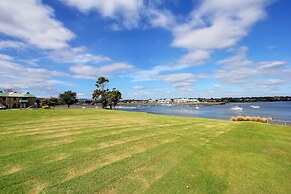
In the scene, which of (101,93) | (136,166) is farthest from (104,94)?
(136,166)

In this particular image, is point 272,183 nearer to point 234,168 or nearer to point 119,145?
point 234,168

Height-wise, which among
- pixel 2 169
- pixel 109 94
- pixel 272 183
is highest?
pixel 109 94

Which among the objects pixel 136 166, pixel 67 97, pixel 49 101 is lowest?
pixel 136 166

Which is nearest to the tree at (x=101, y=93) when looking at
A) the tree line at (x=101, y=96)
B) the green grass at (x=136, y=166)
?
the tree line at (x=101, y=96)

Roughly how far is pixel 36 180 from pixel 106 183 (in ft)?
7.50

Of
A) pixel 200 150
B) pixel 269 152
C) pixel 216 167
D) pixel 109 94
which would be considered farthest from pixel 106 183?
pixel 109 94

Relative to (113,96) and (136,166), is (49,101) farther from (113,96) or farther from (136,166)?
(136,166)

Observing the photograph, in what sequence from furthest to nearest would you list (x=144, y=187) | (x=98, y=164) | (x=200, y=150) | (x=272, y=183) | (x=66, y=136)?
(x=66, y=136), (x=200, y=150), (x=98, y=164), (x=272, y=183), (x=144, y=187)

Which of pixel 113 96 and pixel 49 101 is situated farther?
pixel 49 101

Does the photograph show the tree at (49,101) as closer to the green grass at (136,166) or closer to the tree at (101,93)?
the tree at (101,93)

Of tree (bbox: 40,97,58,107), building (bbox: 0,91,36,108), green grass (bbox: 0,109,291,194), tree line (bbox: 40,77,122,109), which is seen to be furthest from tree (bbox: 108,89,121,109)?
green grass (bbox: 0,109,291,194)

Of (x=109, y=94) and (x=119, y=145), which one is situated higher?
(x=109, y=94)

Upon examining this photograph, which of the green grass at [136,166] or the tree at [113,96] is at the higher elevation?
the tree at [113,96]

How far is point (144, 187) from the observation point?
726 centimetres
